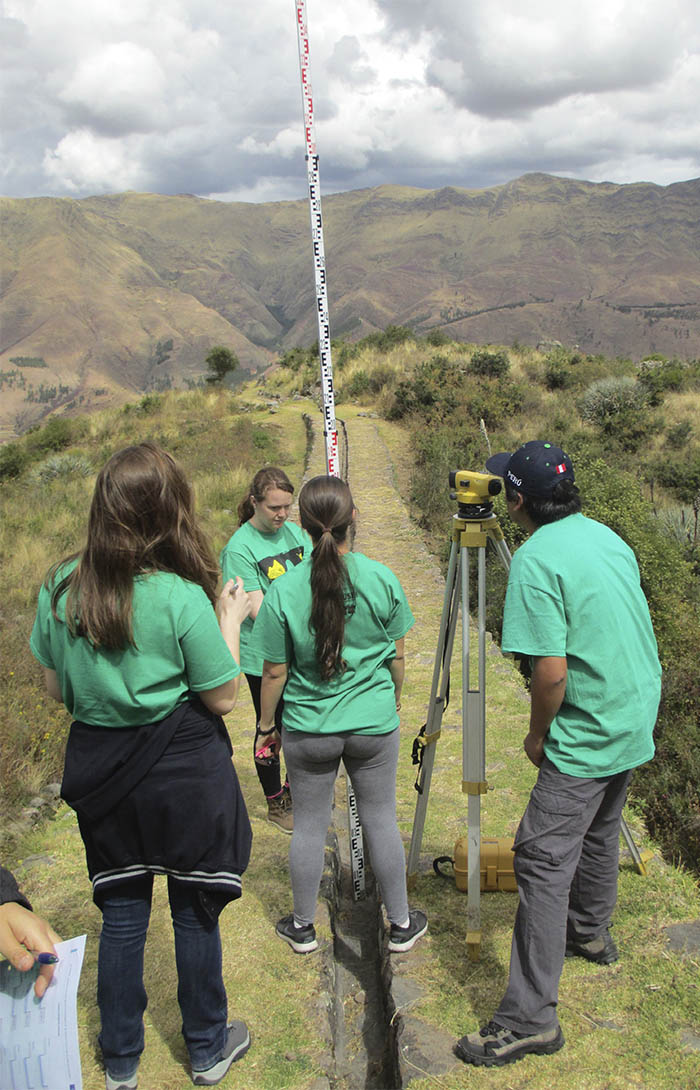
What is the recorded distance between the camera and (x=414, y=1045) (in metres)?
2.48

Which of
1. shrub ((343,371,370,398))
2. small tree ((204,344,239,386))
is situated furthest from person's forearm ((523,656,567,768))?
small tree ((204,344,239,386))

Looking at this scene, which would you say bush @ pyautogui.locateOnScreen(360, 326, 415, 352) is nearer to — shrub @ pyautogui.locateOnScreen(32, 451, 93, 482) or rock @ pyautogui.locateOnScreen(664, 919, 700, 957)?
shrub @ pyautogui.locateOnScreen(32, 451, 93, 482)

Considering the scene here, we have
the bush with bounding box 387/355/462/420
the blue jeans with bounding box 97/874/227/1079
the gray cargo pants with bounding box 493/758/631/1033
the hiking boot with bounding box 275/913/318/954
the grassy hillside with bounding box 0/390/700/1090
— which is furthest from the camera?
the bush with bounding box 387/355/462/420

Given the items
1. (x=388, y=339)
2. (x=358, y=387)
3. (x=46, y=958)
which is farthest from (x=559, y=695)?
(x=388, y=339)

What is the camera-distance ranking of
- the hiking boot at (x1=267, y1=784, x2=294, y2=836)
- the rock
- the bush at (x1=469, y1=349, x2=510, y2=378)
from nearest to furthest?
the rock, the hiking boot at (x1=267, y1=784, x2=294, y2=836), the bush at (x1=469, y1=349, x2=510, y2=378)

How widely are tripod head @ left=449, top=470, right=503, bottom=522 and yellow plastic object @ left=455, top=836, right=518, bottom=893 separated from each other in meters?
1.57

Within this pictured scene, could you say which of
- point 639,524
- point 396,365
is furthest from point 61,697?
point 396,365

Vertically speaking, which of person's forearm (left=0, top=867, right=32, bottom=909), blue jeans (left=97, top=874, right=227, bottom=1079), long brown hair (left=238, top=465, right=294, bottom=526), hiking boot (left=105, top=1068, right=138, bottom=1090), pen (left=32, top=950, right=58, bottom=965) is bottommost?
hiking boot (left=105, top=1068, right=138, bottom=1090)

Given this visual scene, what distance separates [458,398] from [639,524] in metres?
9.77

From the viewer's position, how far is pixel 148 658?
1.89 m

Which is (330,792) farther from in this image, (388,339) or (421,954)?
(388,339)

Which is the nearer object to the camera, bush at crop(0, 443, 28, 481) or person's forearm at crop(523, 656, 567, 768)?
person's forearm at crop(523, 656, 567, 768)

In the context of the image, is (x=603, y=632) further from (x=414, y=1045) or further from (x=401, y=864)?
(x=414, y=1045)

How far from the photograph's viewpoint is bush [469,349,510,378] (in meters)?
21.0
